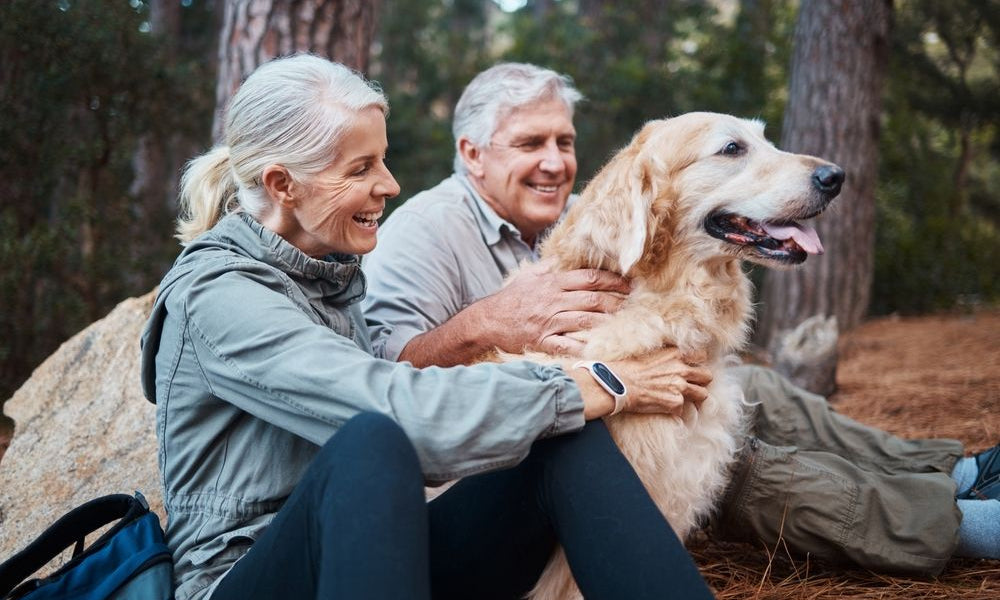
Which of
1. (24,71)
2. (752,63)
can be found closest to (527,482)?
(24,71)

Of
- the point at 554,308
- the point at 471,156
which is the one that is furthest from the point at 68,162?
the point at 554,308

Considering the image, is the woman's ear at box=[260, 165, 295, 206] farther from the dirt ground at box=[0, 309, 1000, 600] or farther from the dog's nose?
the dirt ground at box=[0, 309, 1000, 600]

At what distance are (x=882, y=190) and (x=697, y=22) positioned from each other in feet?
9.78

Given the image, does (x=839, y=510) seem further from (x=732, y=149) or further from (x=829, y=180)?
(x=732, y=149)

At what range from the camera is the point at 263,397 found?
1.82 m

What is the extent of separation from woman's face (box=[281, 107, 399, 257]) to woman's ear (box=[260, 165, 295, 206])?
Result: 0.03 m

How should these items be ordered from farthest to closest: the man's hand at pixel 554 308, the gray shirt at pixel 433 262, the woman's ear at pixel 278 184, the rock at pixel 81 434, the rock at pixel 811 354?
the rock at pixel 811 354 < the gray shirt at pixel 433 262 < the rock at pixel 81 434 < the man's hand at pixel 554 308 < the woman's ear at pixel 278 184

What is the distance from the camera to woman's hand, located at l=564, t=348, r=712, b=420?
2.03 m

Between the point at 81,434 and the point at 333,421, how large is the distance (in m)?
1.74

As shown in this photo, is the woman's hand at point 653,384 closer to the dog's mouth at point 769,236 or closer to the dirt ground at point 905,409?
the dog's mouth at point 769,236

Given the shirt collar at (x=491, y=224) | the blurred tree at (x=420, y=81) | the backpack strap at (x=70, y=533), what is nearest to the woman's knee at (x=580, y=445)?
the backpack strap at (x=70, y=533)

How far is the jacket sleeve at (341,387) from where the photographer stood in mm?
1779

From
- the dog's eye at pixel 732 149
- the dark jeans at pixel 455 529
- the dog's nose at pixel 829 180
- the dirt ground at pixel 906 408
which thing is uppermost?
the dog's eye at pixel 732 149

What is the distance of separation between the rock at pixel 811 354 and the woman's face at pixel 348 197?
3101 millimetres
